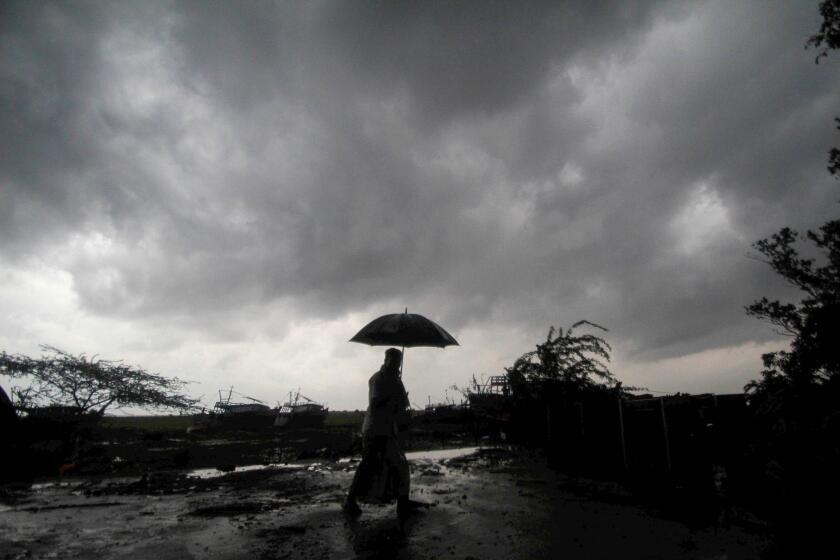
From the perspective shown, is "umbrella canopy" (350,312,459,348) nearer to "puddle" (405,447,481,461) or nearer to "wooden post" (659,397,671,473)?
"wooden post" (659,397,671,473)

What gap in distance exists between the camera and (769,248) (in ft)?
42.7

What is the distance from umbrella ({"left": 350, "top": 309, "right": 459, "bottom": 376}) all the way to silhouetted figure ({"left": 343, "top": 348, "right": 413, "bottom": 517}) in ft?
2.91

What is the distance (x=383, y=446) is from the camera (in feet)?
18.9

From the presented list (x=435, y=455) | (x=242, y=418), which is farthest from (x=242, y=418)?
(x=435, y=455)

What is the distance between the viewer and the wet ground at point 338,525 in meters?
4.25

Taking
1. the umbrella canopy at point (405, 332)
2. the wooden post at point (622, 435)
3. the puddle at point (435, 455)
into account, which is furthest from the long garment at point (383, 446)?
the puddle at point (435, 455)

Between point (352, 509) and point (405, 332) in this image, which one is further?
point (405, 332)

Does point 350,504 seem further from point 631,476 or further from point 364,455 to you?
point 631,476

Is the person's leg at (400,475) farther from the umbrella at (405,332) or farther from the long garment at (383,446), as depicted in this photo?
the umbrella at (405,332)

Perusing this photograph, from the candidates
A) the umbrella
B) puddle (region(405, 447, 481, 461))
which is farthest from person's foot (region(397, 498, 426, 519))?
puddle (region(405, 447, 481, 461))

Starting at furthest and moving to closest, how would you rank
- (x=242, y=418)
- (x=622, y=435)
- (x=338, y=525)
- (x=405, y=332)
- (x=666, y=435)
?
(x=242, y=418) → (x=622, y=435) → (x=666, y=435) → (x=405, y=332) → (x=338, y=525)

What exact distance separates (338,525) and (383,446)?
1.07 meters

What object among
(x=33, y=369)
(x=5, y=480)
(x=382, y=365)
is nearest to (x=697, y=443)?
(x=382, y=365)

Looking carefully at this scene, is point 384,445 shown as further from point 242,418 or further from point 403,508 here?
point 242,418
